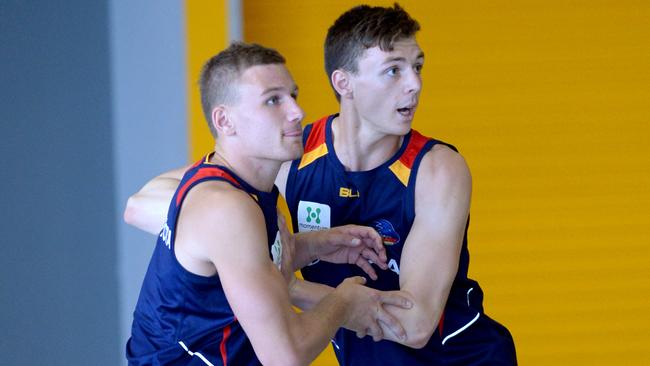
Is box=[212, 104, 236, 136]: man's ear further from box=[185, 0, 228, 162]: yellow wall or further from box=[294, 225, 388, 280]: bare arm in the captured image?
box=[185, 0, 228, 162]: yellow wall

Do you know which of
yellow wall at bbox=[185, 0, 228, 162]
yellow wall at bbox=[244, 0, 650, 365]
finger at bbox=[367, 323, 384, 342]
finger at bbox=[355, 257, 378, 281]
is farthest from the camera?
yellow wall at bbox=[244, 0, 650, 365]

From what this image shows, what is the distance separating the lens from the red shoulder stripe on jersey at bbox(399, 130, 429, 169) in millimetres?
3777

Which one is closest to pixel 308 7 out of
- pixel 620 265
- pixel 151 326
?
pixel 620 265

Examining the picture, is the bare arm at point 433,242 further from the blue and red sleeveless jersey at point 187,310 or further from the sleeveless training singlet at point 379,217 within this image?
the blue and red sleeveless jersey at point 187,310

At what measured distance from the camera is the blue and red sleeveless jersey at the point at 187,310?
298 centimetres

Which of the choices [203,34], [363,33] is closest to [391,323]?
[363,33]

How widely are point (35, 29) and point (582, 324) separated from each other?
389 centimetres

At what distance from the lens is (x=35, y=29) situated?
5777 mm

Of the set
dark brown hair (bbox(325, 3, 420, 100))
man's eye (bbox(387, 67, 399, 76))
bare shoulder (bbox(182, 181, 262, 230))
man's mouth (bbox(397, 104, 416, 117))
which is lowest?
bare shoulder (bbox(182, 181, 262, 230))

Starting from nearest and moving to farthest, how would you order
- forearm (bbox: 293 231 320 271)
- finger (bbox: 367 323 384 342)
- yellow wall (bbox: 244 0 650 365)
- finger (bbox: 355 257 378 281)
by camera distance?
1. finger (bbox: 367 323 384 342)
2. forearm (bbox: 293 231 320 271)
3. finger (bbox: 355 257 378 281)
4. yellow wall (bbox: 244 0 650 365)

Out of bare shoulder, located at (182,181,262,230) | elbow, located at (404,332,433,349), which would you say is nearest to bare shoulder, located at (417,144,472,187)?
elbow, located at (404,332,433,349)

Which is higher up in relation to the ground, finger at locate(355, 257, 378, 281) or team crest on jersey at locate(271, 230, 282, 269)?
team crest on jersey at locate(271, 230, 282, 269)

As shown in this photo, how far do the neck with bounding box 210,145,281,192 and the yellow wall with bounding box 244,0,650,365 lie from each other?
8.43ft

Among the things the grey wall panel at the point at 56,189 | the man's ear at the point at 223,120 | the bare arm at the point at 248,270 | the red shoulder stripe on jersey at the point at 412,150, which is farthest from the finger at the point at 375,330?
the grey wall panel at the point at 56,189
